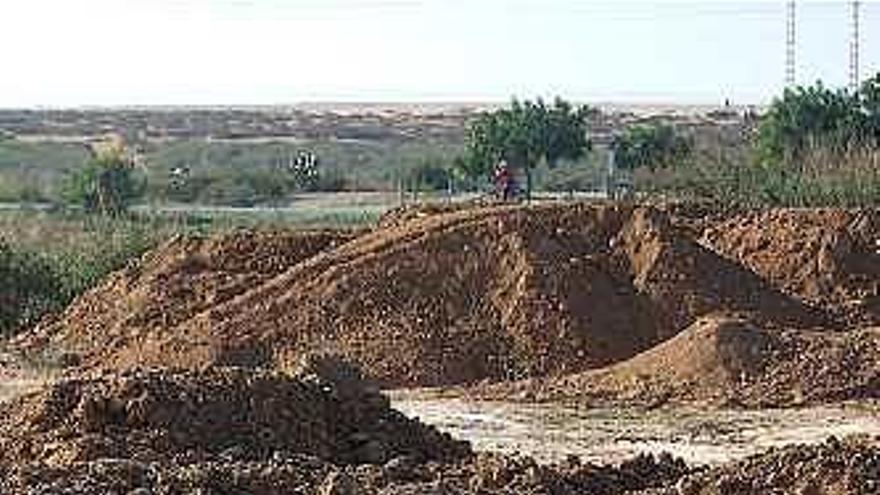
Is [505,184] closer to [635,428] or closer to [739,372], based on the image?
[739,372]

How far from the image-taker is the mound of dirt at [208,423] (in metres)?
12.4

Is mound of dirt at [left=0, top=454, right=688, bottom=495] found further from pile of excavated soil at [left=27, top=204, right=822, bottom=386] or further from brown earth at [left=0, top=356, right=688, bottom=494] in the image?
pile of excavated soil at [left=27, top=204, right=822, bottom=386]

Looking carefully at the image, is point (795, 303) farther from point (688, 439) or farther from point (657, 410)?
point (688, 439)

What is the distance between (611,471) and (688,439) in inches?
219

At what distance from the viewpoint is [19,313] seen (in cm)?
2609

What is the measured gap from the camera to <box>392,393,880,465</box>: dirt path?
1596 cm

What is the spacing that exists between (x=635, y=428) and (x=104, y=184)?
32909mm

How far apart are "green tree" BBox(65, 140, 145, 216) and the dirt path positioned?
2825 cm

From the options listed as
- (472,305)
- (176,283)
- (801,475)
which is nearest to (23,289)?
(176,283)

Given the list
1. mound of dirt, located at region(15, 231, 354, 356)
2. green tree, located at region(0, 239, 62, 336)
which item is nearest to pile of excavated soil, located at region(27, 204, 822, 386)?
mound of dirt, located at region(15, 231, 354, 356)

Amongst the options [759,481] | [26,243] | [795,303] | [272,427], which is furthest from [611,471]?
[26,243]

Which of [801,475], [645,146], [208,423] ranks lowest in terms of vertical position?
[645,146]

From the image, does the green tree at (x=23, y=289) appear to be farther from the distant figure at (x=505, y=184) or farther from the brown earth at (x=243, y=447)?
the brown earth at (x=243, y=447)

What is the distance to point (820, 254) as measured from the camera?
2356 cm
